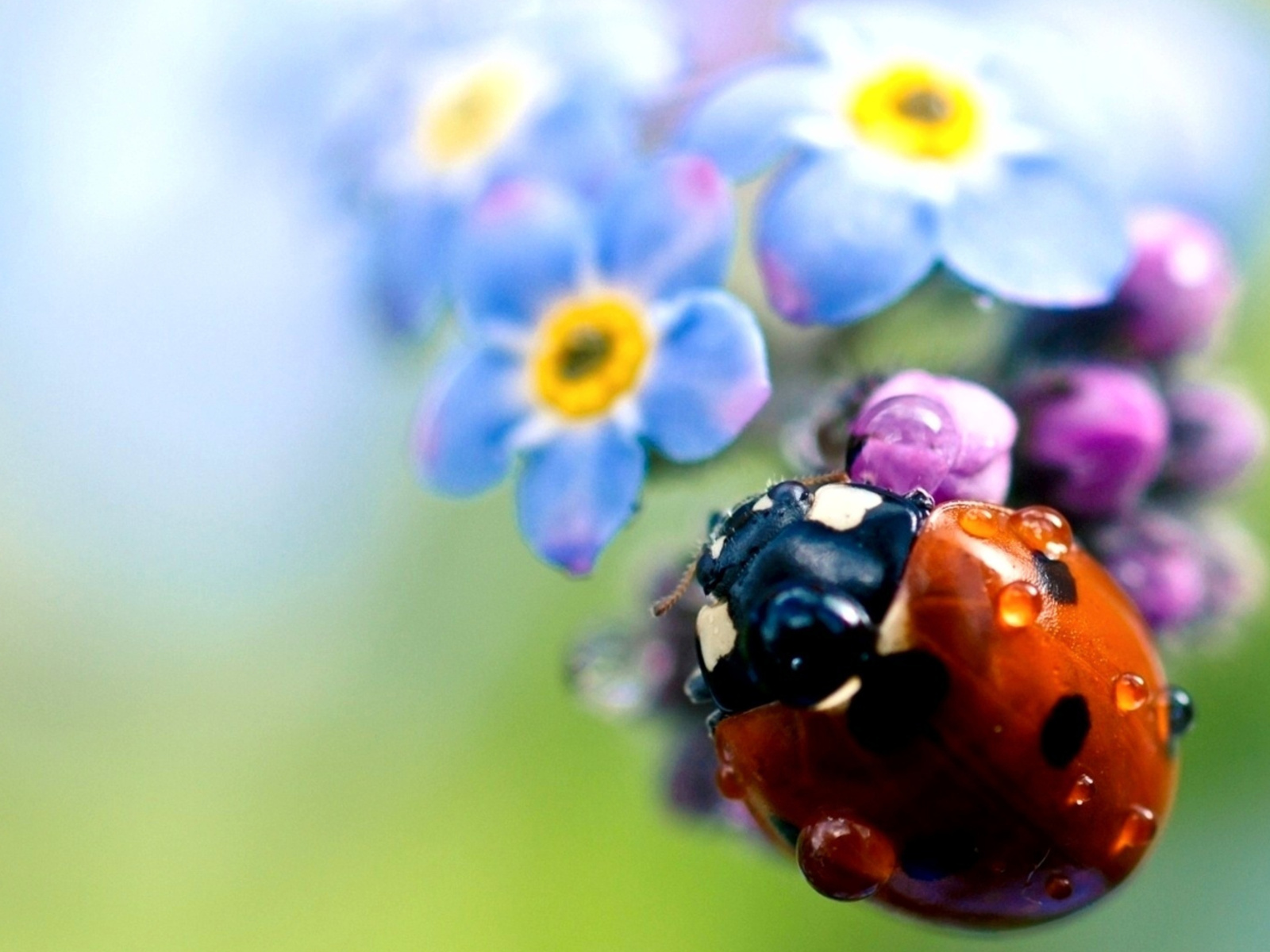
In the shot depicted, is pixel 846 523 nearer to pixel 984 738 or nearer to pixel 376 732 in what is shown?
pixel 984 738

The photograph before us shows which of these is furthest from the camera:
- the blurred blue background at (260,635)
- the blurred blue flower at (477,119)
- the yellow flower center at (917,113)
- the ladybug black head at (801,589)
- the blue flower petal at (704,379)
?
the blurred blue background at (260,635)

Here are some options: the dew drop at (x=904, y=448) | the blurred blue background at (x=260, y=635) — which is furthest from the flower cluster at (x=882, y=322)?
the blurred blue background at (x=260, y=635)

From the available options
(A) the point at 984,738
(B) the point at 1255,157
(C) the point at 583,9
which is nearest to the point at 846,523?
(A) the point at 984,738

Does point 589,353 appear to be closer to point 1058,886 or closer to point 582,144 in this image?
point 582,144

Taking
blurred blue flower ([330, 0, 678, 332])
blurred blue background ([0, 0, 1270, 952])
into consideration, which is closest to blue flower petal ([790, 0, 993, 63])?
blurred blue flower ([330, 0, 678, 332])

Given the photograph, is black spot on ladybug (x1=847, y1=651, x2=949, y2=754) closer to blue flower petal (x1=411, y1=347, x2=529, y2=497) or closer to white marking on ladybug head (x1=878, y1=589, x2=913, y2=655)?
white marking on ladybug head (x1=878, y1=589, x2=913, y2=655)

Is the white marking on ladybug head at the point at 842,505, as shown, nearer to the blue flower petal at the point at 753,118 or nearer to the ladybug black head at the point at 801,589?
the ladybug black head at the point at 801,589
